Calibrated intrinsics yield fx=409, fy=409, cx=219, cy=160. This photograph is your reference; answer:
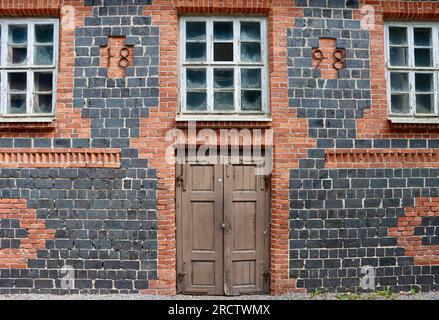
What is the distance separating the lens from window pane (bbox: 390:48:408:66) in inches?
264

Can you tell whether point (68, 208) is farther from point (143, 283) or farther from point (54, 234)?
point (143, 283)

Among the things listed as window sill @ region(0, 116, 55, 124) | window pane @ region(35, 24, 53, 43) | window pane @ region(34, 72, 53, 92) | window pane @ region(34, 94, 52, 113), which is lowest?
window sill @ region(0, 116, 55, 124)

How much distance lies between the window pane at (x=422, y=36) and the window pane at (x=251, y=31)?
258cm

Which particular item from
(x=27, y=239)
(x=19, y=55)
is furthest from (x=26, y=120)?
(x=27, y=239)

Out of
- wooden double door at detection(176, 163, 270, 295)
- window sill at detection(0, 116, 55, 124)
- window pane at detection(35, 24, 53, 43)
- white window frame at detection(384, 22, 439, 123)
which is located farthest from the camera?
white window frame at detection(384, 22, 439, 123)

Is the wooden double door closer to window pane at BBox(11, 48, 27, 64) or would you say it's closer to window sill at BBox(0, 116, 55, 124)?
window sill at BBox(0, 116, 55, 124)

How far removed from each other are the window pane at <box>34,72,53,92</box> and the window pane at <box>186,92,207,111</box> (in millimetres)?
2199

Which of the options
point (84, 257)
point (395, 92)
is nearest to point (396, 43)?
point (395, 92)

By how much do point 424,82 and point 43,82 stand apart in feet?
20.3

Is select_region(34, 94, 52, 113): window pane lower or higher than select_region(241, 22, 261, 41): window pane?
lower

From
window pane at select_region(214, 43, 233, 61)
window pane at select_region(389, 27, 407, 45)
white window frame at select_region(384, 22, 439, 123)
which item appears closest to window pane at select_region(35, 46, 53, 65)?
window pane at select_region(214, 43, 233, 61)

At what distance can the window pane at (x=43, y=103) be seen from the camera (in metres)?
6.50

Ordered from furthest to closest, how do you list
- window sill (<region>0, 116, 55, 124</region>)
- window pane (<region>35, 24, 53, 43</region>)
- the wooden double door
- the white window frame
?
the white window frame
window pane (<region>35, 24, 53, 43</region>)
the wooden double door
window sill (<region>0, 116, 55, 124</region>)

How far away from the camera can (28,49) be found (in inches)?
254
